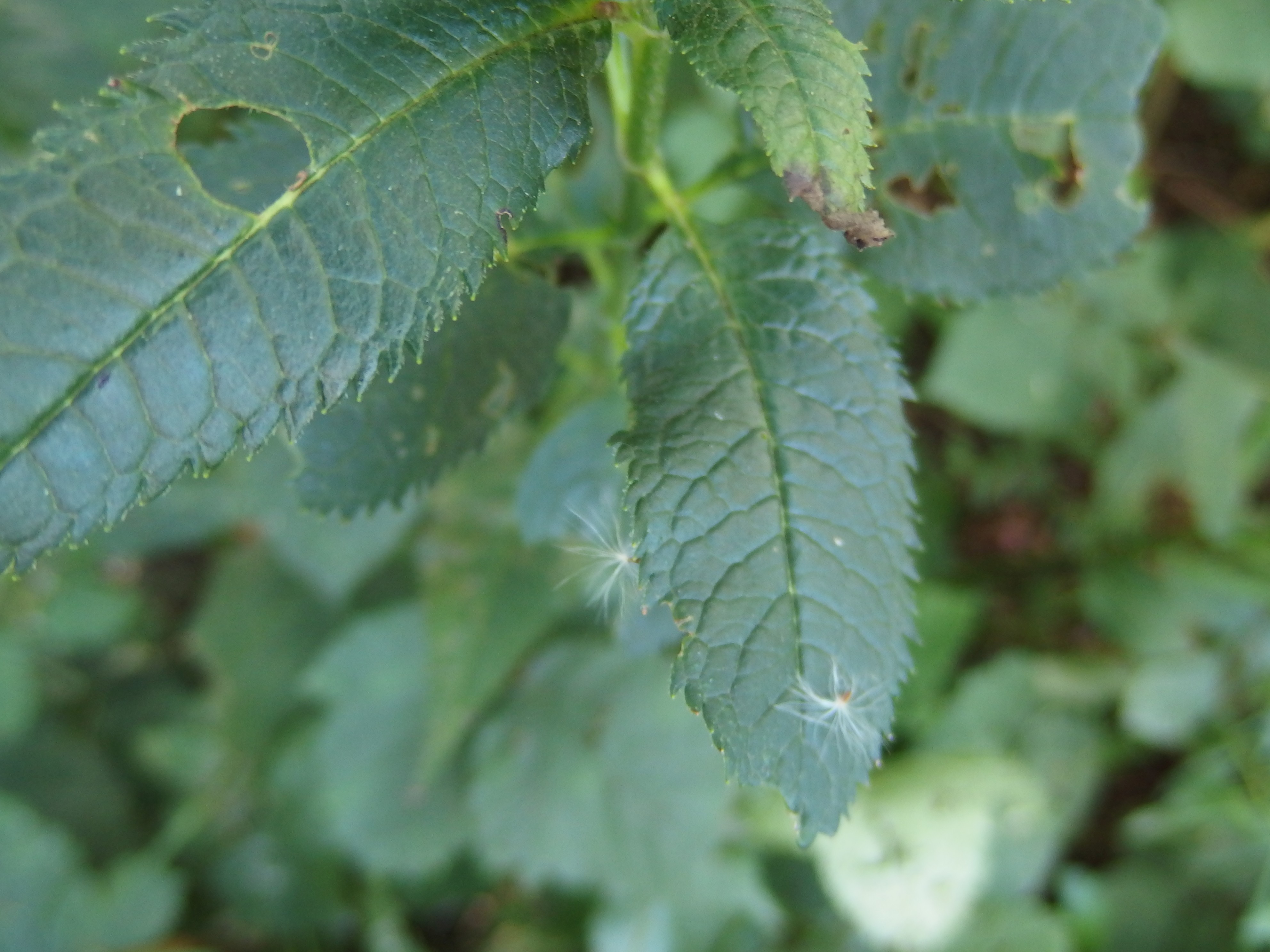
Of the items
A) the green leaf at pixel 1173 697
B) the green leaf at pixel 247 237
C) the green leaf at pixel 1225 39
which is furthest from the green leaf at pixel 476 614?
the green leaf at pixel 1225 39

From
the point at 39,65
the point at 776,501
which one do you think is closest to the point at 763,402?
the point at 776,501

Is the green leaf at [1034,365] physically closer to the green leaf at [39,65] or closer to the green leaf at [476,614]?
the green leaf at [476,614]

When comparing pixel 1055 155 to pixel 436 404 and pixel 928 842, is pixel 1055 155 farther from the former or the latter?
pixel 928 842

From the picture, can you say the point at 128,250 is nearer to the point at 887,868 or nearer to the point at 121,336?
the point at 121,336

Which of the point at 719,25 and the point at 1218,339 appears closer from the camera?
the point at 719,25

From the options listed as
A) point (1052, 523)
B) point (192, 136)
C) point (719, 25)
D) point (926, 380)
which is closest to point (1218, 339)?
point (1052, 523)

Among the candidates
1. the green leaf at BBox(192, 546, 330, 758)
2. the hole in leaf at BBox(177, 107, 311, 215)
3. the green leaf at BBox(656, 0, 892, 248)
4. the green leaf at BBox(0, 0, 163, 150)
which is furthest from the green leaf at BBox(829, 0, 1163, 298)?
the green leaf at BBox(0, 0, 163, 150)
